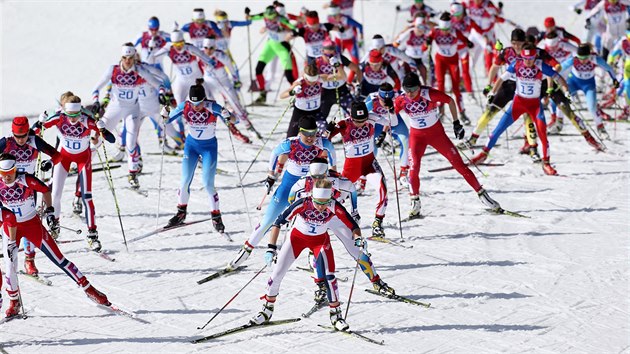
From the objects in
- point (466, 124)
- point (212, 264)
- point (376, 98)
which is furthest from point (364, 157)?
point (466, 124)

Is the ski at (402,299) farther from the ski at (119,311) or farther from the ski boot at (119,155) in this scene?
the ski boot at (119,155)

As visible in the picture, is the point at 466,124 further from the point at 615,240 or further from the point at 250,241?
the point at 250,241

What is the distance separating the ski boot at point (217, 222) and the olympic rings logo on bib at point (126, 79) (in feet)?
8.92

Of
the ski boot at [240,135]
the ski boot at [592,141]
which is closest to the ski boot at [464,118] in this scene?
the ski boot at [592,141]

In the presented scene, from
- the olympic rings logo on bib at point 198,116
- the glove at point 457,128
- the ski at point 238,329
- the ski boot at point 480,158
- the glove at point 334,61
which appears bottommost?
the ski at point 238,329

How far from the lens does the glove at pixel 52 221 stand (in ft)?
42.4

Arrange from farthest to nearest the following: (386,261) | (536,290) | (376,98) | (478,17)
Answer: (478,17), (376,98), (386,261), (536,290)

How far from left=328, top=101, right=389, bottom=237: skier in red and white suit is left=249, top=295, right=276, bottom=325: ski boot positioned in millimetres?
3016

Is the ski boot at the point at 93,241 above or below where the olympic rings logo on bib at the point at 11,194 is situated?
below

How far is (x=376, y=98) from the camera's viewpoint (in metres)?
14.1

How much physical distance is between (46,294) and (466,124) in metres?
10.0

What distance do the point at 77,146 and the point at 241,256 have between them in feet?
8.45

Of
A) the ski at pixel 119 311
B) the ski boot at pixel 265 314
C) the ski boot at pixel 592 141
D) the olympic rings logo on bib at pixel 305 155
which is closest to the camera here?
the ski boot at pixel 265 314

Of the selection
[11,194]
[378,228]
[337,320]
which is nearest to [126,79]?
[378,228]
